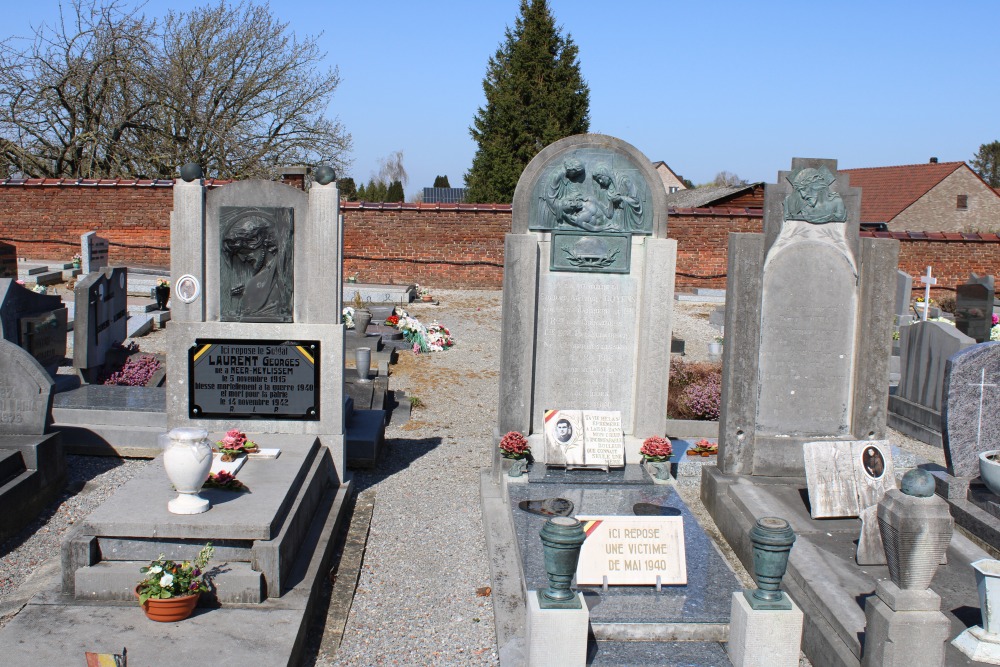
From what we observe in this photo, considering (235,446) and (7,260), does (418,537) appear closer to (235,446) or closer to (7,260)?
(235,446)

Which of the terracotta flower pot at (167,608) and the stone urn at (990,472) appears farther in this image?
the stone urn at (990,472)

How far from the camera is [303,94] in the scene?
2927 cm

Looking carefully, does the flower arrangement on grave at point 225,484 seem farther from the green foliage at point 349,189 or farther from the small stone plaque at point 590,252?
the green foliage at point 349,189

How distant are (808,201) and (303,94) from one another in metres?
24.8

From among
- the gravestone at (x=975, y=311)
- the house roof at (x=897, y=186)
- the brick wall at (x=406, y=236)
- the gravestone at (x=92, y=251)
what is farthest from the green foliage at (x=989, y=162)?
the gravestone at (x=92, y=251)

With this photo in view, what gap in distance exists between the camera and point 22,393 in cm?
732

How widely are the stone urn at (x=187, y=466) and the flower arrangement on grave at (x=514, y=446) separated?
2.69m

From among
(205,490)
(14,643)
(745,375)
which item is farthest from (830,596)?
(14,643)

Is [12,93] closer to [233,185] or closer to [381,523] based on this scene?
[233,185]

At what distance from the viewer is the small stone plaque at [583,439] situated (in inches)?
295

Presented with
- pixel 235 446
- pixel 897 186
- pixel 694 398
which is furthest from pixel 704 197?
pixel 235 446

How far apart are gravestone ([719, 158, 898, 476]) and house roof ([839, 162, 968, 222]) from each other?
102 ft

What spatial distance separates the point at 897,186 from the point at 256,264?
37079 mm

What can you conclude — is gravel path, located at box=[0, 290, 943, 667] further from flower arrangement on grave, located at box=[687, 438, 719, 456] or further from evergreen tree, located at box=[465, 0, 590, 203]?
evergreen tree, located at box=[465, 0, 590, 203]
